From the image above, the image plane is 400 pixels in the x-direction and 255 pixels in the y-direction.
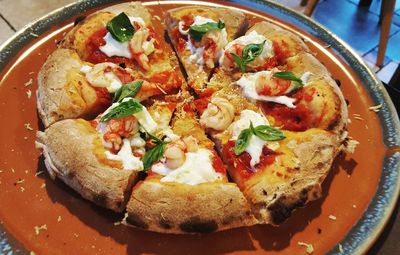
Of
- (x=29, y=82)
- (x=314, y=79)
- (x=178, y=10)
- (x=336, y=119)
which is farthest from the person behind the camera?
(x=178, y=10)

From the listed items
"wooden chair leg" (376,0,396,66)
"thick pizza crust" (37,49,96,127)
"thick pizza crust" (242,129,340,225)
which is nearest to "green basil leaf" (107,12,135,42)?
"thick pizza crust" (37,49,96,127)

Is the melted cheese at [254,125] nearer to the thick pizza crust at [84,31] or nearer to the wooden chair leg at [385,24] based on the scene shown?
the thick pizza crust at [84,31]

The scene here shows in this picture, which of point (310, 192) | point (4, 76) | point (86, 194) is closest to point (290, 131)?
point (310, 192)

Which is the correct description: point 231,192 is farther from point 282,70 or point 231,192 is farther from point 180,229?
point 282,70

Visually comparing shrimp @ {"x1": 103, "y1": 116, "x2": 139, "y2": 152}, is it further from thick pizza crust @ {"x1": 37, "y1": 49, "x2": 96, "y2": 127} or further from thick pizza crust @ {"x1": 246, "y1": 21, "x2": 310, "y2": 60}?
thick pizza crust @ {"x1": 246, "y1": 21, "x2": 310, "y2": 60}

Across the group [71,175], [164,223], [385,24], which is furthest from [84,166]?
[385,24]

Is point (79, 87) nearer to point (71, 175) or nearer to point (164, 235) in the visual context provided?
point (71, 175)
